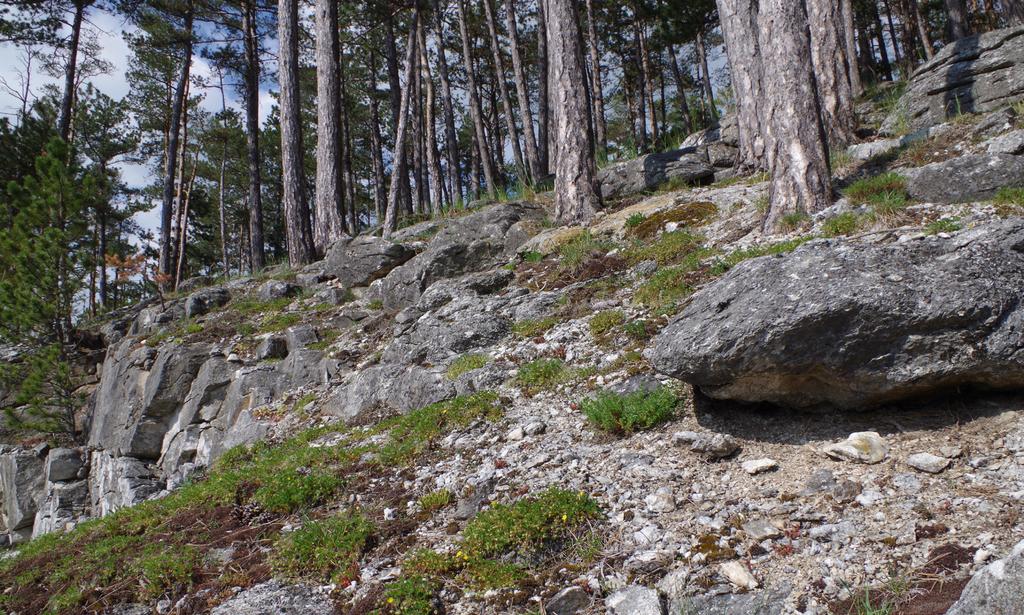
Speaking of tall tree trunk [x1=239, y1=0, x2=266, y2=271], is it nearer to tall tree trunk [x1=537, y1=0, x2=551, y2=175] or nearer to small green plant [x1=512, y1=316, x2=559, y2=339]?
tall tree trunk [x1=537, y1=0, x2=551, y2=175]

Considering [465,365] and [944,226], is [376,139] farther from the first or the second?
[944,226]

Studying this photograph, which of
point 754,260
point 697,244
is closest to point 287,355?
point 697,244

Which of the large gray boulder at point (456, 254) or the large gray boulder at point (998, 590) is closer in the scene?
the large gray boulder at point (998, 590)

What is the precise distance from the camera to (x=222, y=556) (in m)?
4.91

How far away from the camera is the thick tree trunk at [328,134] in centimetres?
1489

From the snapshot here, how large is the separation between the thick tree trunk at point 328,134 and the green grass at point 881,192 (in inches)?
447

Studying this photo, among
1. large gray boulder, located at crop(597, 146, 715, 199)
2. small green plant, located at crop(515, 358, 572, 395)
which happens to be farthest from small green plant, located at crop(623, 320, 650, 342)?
large gray boulder, located at crop(597, 146, 715, 199)

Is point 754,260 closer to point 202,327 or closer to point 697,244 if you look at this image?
point 697,244

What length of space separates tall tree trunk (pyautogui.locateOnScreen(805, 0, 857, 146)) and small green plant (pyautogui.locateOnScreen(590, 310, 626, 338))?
268 inches

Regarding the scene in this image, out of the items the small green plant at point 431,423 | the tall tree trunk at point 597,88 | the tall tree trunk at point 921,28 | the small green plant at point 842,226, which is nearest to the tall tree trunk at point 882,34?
the tall tree trunk at point 921,28

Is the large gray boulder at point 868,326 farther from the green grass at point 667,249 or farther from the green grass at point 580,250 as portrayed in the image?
the green grass at point 580,250

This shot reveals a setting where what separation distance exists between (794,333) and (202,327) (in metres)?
12.1

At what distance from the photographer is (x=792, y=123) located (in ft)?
25.5

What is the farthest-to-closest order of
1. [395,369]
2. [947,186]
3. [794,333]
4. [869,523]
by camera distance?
[395,369] → [947,186] → [794,333] → [869,523]
